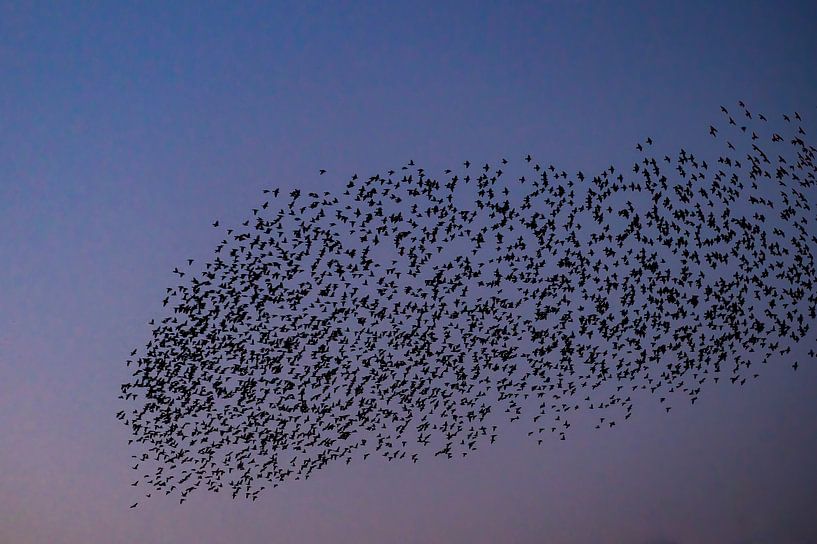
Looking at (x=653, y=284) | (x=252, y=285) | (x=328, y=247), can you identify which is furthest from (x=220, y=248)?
(x=653, y=284)

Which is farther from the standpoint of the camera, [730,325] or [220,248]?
[730,325]

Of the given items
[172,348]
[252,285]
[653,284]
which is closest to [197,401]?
[172,348]

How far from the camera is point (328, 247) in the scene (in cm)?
2477

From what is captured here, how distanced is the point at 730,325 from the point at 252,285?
50.6 ft

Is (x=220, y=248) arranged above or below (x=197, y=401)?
above

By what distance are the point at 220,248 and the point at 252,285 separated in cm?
154

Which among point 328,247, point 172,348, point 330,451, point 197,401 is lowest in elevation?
point 330,451

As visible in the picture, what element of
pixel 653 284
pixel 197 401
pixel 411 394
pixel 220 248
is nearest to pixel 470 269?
pixel 411 394

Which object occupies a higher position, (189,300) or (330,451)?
(189,300)

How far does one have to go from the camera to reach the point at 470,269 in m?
25.4

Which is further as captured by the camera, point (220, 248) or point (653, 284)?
point (653, 284)

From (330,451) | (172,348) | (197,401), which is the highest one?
(172,348)

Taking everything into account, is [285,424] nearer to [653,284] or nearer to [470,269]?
[470,269]

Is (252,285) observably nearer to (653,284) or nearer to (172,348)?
(172,348)
